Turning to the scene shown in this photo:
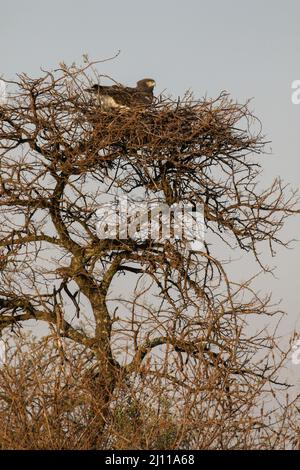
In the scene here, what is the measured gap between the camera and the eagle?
32.3 feet

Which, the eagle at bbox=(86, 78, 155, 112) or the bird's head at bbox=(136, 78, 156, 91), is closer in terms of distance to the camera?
the eagle at bbox=(86, 78, 155, 112)

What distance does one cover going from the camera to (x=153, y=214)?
1028 cm

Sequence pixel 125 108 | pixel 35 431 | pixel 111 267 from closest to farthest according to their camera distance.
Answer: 1. pixel 35 431
2. pixel 125 108
3. pixel 111 267

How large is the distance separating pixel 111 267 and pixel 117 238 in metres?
0.48

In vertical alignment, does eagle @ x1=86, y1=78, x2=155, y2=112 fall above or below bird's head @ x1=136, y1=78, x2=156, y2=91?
below

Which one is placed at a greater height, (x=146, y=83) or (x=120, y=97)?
(x=146, y=83)

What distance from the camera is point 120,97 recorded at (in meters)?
9.98

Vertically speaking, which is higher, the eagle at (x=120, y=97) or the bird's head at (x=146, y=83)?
the bird's head at (x=146, y=83)

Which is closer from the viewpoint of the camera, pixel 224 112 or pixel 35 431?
pixel 35 431

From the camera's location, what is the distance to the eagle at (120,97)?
32.3ft
